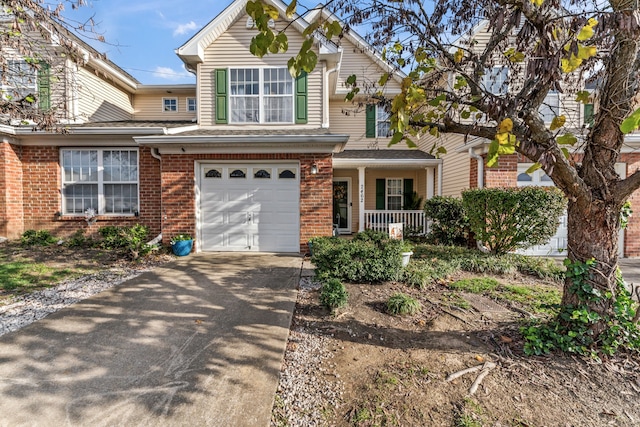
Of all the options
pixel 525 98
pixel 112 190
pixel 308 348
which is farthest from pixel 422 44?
pixel 112 190

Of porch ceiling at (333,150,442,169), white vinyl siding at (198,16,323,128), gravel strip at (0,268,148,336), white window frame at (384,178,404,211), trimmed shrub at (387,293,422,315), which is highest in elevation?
white vinyl siding at (198,16,323,128)

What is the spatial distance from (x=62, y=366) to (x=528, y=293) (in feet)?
19.9

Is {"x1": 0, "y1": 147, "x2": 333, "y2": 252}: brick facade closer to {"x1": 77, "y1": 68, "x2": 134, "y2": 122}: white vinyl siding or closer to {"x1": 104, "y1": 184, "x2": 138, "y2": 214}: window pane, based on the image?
{"x1": 104, "y1": 184, "x2": 138, "y2": 214}: window pane

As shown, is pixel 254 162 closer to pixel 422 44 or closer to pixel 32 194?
pixel 422 44

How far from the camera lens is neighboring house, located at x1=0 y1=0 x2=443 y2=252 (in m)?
8.00

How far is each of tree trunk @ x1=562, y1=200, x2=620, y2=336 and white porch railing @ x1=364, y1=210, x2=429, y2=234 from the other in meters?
7.66

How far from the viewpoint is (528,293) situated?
4.88 metres

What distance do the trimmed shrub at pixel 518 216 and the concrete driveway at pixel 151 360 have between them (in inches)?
190

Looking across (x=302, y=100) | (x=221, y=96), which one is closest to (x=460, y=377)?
(x=302, y=100)

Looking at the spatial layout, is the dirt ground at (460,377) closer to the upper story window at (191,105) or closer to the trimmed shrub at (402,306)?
the trimmed shrub at (402,306)

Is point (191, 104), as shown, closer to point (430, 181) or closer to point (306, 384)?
point (430, 181)

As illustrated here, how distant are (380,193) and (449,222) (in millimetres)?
4358

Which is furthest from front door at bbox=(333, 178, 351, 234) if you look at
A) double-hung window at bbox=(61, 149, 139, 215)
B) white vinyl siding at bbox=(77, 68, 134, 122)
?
white vinyl siding at bbox=(77, 68, 134, 122)

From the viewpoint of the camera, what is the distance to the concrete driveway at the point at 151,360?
2316mm
